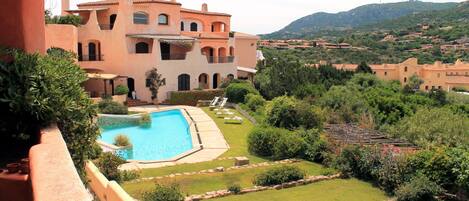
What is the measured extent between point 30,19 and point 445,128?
17.9 meters

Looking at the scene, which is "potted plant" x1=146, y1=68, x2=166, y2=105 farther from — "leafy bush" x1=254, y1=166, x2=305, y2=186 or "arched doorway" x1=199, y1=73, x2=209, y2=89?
"leafy bush" x1=254, y1=166, x2=305, y2=186

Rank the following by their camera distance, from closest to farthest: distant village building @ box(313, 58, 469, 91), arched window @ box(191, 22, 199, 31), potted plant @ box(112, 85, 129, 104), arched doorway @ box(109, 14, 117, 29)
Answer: potted plant @ box(112, 85, 129, 104), arched doorway @ box(109, 14, 117, 29), arched window @ box(191, 22, 199, 31), distant village building @ box(313, 58, 469, 91)

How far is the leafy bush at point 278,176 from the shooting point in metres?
14.9

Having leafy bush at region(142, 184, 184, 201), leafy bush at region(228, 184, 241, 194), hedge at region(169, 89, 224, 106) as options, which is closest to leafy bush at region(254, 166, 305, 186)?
leafy bush at region(228, 184, 241, 194)

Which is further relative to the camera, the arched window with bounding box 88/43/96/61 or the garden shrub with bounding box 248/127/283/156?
the arched window with bounding box 88/43/96/61

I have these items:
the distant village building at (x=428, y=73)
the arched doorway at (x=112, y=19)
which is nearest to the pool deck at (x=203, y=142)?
the arched doorway at (x=112, y=19)

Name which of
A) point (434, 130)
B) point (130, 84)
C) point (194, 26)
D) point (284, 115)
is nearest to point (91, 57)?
point (130, 84)

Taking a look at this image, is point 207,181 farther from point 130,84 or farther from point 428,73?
point 428,73

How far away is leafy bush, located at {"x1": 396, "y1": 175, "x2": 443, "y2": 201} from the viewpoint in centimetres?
1365

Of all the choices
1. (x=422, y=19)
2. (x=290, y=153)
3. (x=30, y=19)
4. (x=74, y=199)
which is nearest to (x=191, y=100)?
(x=290, y=153)

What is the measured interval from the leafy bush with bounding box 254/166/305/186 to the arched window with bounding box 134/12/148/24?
75.7ft

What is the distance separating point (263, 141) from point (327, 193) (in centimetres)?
510

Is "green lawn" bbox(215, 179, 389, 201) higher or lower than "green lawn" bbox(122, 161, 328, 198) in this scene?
lower

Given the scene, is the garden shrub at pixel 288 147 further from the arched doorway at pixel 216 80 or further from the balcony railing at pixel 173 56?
the arched doorway at pixel 216 80
